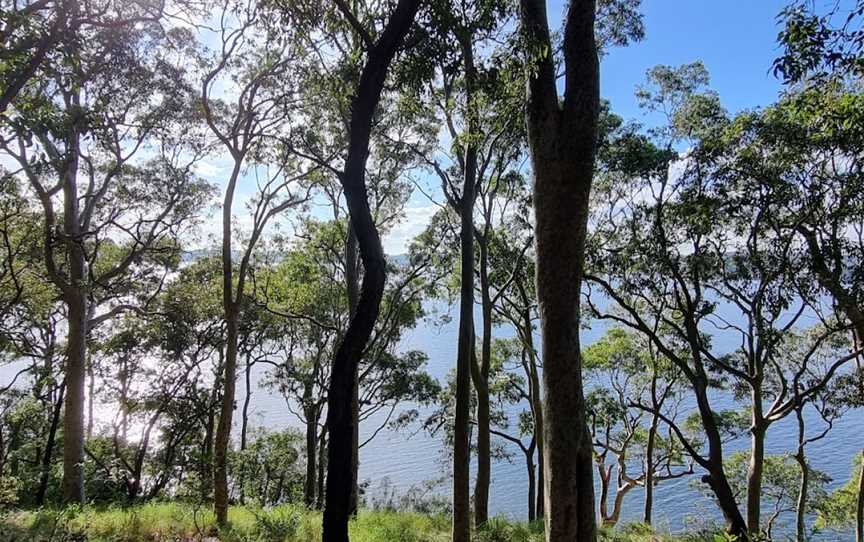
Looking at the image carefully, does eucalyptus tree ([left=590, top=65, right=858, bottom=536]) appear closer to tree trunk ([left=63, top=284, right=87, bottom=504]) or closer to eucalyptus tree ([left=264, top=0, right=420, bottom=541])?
eucalyptus tree ([left=264, top=0, right=420, bottom=541])

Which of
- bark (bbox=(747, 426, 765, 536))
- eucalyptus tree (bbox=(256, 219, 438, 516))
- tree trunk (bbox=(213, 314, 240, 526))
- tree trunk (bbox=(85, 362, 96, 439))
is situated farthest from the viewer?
tree trunk (bbox=(85, 362, 96, 439))

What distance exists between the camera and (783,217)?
8.30m

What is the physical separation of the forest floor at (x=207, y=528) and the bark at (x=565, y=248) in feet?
11.6

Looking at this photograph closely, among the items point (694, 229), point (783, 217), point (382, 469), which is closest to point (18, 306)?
point (694, 229)

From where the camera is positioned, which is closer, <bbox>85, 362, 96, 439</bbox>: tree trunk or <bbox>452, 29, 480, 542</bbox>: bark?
<bbox>452, 29, 480, 542</bbox>: bark

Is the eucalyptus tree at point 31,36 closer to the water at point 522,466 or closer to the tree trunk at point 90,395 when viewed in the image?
the tree trunk at point 90,395

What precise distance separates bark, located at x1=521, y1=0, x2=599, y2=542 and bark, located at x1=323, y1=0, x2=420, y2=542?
115 cm

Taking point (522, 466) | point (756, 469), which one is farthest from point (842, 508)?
point (522, 466)

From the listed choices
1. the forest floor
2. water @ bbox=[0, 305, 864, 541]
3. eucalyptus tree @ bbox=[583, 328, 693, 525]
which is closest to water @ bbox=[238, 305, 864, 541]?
water @ bbox=[0, 305, 864, 541]

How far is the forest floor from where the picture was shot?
5418mm

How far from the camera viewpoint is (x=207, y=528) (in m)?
6.54

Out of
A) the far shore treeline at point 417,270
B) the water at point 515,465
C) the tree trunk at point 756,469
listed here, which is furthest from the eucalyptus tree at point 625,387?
the water at point 515,465

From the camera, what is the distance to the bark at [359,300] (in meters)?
3.16

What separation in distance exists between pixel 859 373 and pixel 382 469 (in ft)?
90.4
